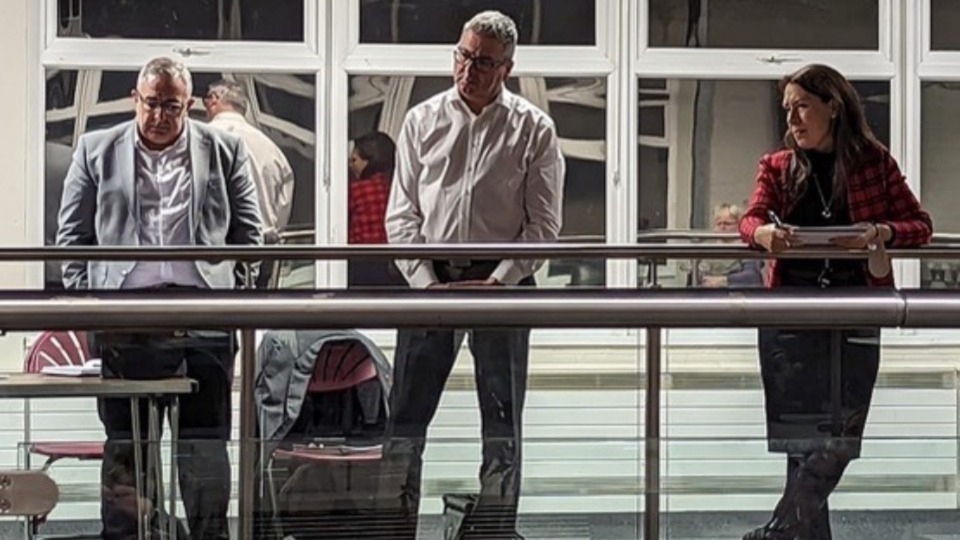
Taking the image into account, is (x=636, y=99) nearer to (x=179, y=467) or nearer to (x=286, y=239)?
(x=286, y=239)

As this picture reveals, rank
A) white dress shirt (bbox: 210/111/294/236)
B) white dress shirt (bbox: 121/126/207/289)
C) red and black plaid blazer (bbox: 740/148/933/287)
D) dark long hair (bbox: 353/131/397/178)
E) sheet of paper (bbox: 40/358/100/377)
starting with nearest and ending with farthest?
sheet of paper (bbox: 40/358/100/377), red and black plaid blazer (bbox: 740/148/933/287), white dress shirt (bbox: 121/126/207/289), white dress shirt (bbox: 210/111/294/236), dark long hair (bbox: 353/131/397/178)

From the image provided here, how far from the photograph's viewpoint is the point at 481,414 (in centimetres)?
323

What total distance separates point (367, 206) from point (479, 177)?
2489mm

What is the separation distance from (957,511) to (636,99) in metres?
3.97

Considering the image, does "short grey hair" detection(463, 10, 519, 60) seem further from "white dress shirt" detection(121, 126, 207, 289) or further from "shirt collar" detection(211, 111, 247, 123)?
"shirt collar" detection(211, 111, 247, 123)

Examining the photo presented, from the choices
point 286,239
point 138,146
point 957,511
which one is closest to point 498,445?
point 957,511

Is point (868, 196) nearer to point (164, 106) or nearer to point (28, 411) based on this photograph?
point (164, 106)

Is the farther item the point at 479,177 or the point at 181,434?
the point at 479,177

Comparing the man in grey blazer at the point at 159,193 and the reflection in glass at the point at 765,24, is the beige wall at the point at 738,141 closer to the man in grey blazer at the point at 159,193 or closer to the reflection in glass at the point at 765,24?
the reflection in glass at the point at 765,24

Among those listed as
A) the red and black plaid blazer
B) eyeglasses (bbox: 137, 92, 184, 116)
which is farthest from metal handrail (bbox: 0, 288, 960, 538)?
eyeglasses (bbox: 137, 92, 184, 116)

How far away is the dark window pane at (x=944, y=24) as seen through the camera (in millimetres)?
6648

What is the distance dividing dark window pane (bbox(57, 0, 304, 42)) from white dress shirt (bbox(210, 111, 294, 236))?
42 centimetres

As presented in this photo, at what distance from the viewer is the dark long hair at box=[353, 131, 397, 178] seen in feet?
21.1

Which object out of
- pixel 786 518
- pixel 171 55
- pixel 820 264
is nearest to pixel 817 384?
pixel 786 518
